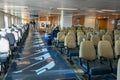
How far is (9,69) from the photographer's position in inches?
235

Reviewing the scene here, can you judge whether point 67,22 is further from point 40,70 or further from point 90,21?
point 40,70

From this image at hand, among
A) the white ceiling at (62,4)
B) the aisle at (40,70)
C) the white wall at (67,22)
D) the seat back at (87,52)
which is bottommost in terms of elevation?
the aisle at (40,70)

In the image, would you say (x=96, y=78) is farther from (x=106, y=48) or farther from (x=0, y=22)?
(x=0, y=22)

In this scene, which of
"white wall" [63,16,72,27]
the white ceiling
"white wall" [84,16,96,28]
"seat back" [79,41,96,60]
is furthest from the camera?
"white wall" [84,16,96,28]

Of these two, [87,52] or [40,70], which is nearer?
[87,52]

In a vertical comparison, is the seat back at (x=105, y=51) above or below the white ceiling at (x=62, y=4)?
below

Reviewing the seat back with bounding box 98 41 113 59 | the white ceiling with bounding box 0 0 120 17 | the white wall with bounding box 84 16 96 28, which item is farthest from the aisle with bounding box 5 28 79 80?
the white wall with bounding box 84 16 96 28

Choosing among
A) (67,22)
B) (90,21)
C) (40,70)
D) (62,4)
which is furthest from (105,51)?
(90,21)

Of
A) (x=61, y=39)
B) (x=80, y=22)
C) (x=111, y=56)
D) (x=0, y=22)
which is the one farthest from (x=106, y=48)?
(x=80, y=22)

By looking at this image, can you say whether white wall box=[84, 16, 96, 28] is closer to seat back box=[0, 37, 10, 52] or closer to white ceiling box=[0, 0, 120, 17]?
white ceiling box=[0, 0, 120, 17]

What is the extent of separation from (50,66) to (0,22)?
9318mm

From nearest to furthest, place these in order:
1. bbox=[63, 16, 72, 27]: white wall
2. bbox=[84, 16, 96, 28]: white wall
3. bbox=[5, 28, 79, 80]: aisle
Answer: bbox=[5, 28, 79, 80]: aisle, bbox=[63, 16, 72, 27]: white wall, bbox=[84, 16, 96, 28]: white wall

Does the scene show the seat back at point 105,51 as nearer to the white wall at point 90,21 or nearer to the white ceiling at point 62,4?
the white ceiling at point 62,4

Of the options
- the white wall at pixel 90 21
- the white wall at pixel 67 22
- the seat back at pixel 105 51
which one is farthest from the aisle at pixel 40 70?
the white wall at pixel 90 21
